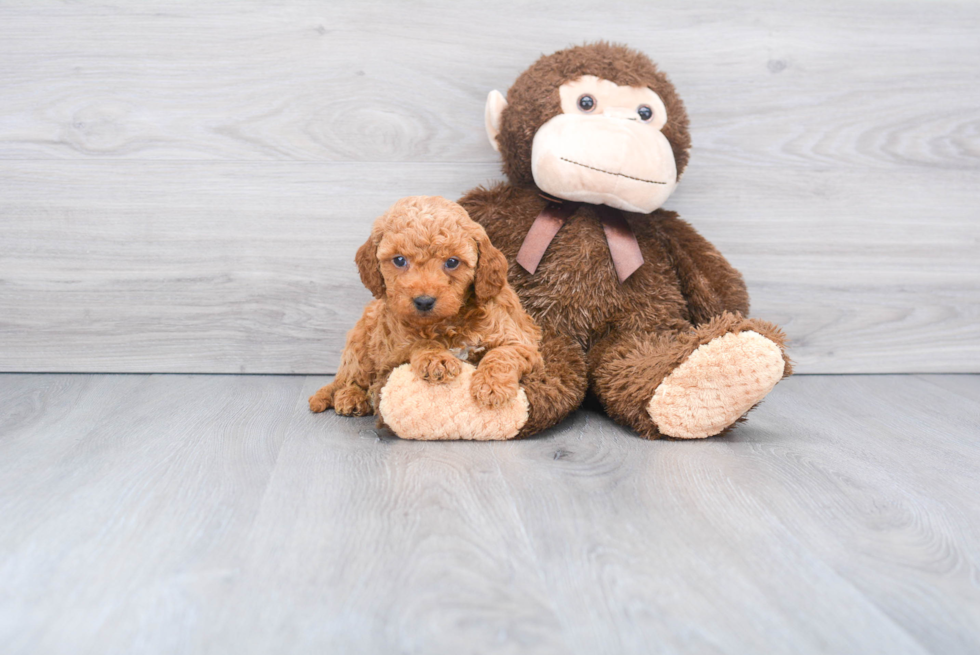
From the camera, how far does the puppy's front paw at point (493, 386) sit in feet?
2.92

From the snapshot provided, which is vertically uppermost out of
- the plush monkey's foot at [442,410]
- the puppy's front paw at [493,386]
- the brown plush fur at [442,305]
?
the brown plush fur at [442,305]

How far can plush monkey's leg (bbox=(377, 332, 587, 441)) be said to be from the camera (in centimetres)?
91

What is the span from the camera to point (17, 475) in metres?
0.79

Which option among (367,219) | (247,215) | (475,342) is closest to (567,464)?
(475,342)

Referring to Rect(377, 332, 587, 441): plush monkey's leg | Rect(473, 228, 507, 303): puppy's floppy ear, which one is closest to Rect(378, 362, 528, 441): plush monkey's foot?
Rect(377, 332, 587, 441): plush monkey's leg

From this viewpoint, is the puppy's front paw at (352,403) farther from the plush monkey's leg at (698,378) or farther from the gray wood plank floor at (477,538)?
the plush monkey's leg at (698,378)

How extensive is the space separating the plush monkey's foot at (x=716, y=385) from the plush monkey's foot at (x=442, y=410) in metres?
0.19

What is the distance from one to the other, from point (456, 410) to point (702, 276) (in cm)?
46

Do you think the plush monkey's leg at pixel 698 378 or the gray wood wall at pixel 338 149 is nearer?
the plush monkey's leg at pixel 698 378

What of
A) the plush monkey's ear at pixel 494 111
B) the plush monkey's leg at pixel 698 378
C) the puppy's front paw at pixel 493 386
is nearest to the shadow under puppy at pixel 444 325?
the puppy's front paw at pixel 493 386

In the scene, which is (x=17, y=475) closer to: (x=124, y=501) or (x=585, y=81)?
(x=124, y=501)

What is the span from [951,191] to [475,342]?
0.99 meters

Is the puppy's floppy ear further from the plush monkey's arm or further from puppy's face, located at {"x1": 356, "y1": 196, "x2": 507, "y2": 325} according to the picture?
the plush monkey's arm

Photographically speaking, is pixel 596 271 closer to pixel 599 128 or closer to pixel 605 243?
pixel 605 243
